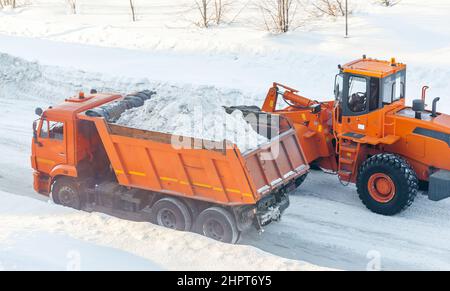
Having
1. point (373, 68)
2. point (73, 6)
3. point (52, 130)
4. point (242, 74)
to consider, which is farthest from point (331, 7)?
point (52, 130)

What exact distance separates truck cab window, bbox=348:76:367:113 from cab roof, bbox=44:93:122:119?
4.47 metres

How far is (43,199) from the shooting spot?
14.4 metres

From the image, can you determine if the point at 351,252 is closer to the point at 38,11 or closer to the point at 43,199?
the point at 43,199

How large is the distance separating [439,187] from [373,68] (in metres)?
2.58

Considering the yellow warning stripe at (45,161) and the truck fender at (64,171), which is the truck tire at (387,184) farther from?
the yellow warning stripe at (45,161)

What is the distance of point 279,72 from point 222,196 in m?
10.4

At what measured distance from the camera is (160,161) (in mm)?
11961

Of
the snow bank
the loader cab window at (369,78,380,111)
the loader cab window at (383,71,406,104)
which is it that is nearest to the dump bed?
the snow bank

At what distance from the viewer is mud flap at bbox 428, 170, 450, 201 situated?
12.6 meters

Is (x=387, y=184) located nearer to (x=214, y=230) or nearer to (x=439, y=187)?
(x=439, y=187)

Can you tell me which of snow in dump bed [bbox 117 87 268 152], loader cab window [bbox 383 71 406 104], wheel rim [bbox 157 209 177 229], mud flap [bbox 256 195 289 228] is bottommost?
wheel rim [bbox 157 209 177 229]

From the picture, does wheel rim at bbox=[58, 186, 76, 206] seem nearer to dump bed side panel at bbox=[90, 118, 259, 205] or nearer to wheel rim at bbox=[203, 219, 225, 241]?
dump bed side panel at bbox=[90, 118, 259, 205]

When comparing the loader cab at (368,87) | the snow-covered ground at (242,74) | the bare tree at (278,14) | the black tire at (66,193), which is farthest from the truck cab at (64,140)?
the bare tree at (278,14)
